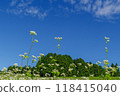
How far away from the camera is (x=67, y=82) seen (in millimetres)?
8164

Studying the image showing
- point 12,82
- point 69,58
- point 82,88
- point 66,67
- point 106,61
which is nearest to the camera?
point 82,88

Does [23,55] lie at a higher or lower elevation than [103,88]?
higher

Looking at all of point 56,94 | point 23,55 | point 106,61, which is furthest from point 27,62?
point 106,61

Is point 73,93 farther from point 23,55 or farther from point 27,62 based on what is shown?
point 23,55

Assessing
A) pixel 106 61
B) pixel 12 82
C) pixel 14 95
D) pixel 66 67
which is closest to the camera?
pixel 14 95

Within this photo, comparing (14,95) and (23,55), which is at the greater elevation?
(23,55)

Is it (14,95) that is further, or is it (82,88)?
(82,88)

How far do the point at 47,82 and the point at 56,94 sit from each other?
1.00 meters

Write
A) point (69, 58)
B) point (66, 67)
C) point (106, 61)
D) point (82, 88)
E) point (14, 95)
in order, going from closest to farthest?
point (14, 95) → point (82, 88) → point (106, 61) → point (66, 67) → point (69, 58)

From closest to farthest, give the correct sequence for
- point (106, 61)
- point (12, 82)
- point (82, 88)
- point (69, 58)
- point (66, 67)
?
1. point (82, 88)
2. point (12, 82)
3. point (106, 61)
4. point (66, 67)
5. point (69, 58)

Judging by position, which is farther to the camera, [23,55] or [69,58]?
[69,58]

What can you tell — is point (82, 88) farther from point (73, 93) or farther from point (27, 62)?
point (27, 62)

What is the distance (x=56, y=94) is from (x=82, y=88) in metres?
1.11

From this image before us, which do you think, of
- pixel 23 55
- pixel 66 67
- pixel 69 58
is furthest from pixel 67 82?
pixel 69 58
